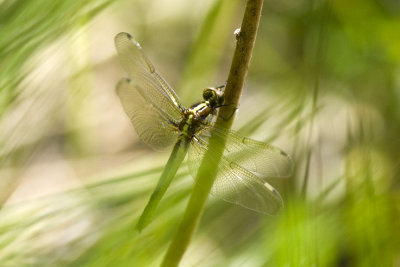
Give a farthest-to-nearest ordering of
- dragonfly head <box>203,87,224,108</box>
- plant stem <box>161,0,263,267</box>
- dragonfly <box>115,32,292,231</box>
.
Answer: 1. dragonfly head <box>203,87,224,108</box>
2. dragonfly <box>115,32,292,231</box>
3. plant stem <box>161,0,263,267</box>

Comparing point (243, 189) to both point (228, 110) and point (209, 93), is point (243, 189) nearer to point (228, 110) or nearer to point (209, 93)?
point (209, 93)

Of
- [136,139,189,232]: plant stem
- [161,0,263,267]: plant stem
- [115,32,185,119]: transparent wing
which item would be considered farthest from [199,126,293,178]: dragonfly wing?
[115,32,185,119]: transparent wing

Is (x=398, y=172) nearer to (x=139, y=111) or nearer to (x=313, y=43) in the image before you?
(x=313, y=43)

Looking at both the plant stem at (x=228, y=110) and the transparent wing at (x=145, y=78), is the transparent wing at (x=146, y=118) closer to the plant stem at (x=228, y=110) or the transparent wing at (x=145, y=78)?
the transparent wing at (x=145, y=78)

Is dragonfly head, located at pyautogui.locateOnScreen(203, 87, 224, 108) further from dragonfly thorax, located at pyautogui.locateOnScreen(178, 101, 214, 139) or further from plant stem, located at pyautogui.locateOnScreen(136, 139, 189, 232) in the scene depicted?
plant stem, located at pyautogui.locateOnScreen(136, 139, 189, 232)

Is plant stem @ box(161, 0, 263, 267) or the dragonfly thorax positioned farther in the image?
the dragonfly thorax

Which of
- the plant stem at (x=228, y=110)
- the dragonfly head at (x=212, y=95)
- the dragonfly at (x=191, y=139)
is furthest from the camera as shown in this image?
the dragonfly head at (x=212, y=95)

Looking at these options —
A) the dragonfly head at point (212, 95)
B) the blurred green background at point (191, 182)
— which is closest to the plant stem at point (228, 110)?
the blurred green background at point (191, 182)

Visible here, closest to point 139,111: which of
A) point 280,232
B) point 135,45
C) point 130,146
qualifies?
point 135,45

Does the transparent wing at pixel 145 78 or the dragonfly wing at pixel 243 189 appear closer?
the dragonfly wing at pixel 243 189
